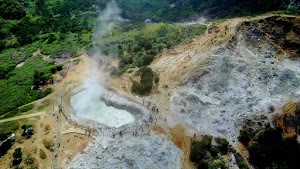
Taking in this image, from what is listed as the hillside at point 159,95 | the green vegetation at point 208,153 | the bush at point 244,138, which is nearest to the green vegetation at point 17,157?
the hillside at point 159,95

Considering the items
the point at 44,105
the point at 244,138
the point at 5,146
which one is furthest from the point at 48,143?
the point at 244,138

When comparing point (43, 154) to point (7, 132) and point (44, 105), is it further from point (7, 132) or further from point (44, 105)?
point (44, 105)

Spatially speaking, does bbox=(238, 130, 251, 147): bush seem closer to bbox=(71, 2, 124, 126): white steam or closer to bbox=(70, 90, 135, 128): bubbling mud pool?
bbox=(70, 90, 135, 128): bubbling mud pool

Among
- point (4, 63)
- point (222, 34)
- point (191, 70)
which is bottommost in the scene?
point (4, 63)

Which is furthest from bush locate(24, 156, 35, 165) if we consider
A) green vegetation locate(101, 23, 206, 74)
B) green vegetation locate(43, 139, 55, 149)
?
green vegetation locate(101, 23, 206, 74)

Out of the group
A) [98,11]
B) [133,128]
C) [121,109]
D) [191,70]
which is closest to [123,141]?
[133,128]

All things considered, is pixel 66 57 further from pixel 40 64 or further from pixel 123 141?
pixel 123 141
